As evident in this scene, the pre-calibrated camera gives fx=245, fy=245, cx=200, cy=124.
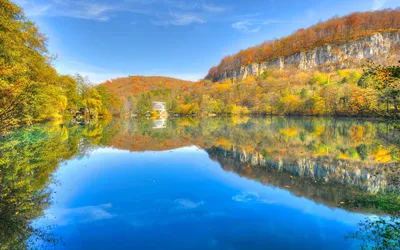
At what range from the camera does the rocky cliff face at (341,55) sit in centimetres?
12038

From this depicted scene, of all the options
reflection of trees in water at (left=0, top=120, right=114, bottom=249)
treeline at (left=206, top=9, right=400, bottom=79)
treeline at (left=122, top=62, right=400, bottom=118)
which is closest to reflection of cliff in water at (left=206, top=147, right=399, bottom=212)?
reflection of trees in water at (left=0, top=120, right=114, bottom=249)

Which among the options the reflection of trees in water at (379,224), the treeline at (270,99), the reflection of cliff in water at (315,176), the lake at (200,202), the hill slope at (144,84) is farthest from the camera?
the hill slope at (144,84)

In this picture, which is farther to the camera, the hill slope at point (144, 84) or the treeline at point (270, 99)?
the hill slope at point (144, 84)

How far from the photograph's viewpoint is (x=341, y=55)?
128m

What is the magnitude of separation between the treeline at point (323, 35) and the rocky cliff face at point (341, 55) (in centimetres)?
509

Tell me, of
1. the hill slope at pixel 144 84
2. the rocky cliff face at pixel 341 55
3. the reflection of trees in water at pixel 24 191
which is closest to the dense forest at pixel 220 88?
the hill slope at pixel 144 84

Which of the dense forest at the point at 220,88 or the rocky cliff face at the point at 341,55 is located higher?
the rocky cliff face at the point at 341,55

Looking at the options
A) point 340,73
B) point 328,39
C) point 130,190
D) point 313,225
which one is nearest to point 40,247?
point 130,190

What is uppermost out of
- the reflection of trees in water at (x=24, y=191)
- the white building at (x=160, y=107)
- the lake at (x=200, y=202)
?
the white building at (x=160, y=107)

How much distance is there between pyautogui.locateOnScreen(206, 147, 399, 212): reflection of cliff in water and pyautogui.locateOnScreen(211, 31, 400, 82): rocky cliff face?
119199mm

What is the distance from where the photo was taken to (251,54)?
174m

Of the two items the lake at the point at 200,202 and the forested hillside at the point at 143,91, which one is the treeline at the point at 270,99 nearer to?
the forested hillside at the point at 143,91

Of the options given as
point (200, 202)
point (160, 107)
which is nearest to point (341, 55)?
point (160, 107)

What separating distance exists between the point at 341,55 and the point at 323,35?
26637mm
